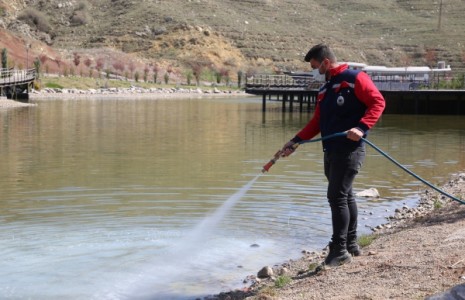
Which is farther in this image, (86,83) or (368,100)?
(86,83)

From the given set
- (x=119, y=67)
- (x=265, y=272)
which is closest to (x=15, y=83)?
(x=119, y=67)

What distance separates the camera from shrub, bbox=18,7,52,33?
10881 centimetres

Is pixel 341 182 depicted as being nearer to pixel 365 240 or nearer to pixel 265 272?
pixel 265 272

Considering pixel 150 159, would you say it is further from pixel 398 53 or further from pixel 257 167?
pixel 398 53

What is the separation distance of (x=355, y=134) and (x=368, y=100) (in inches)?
14.8

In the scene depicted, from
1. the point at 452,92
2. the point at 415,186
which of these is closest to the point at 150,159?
the point at 415,186

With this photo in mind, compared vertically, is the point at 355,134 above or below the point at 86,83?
above

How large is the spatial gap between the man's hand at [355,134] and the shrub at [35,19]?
106250 millimetres

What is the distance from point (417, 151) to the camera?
23406 mm

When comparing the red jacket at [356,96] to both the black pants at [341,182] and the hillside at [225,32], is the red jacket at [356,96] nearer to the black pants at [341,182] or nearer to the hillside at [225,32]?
the black pants at [341,182]

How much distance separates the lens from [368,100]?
24.3ft

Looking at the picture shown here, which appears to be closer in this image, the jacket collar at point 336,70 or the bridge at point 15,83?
the jacket collar at point 336,70

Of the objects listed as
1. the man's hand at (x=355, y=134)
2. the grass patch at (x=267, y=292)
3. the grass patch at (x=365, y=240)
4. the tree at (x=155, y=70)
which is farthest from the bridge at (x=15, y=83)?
the man's hand at (x=355, y=134)

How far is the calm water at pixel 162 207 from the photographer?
867 centimetres
